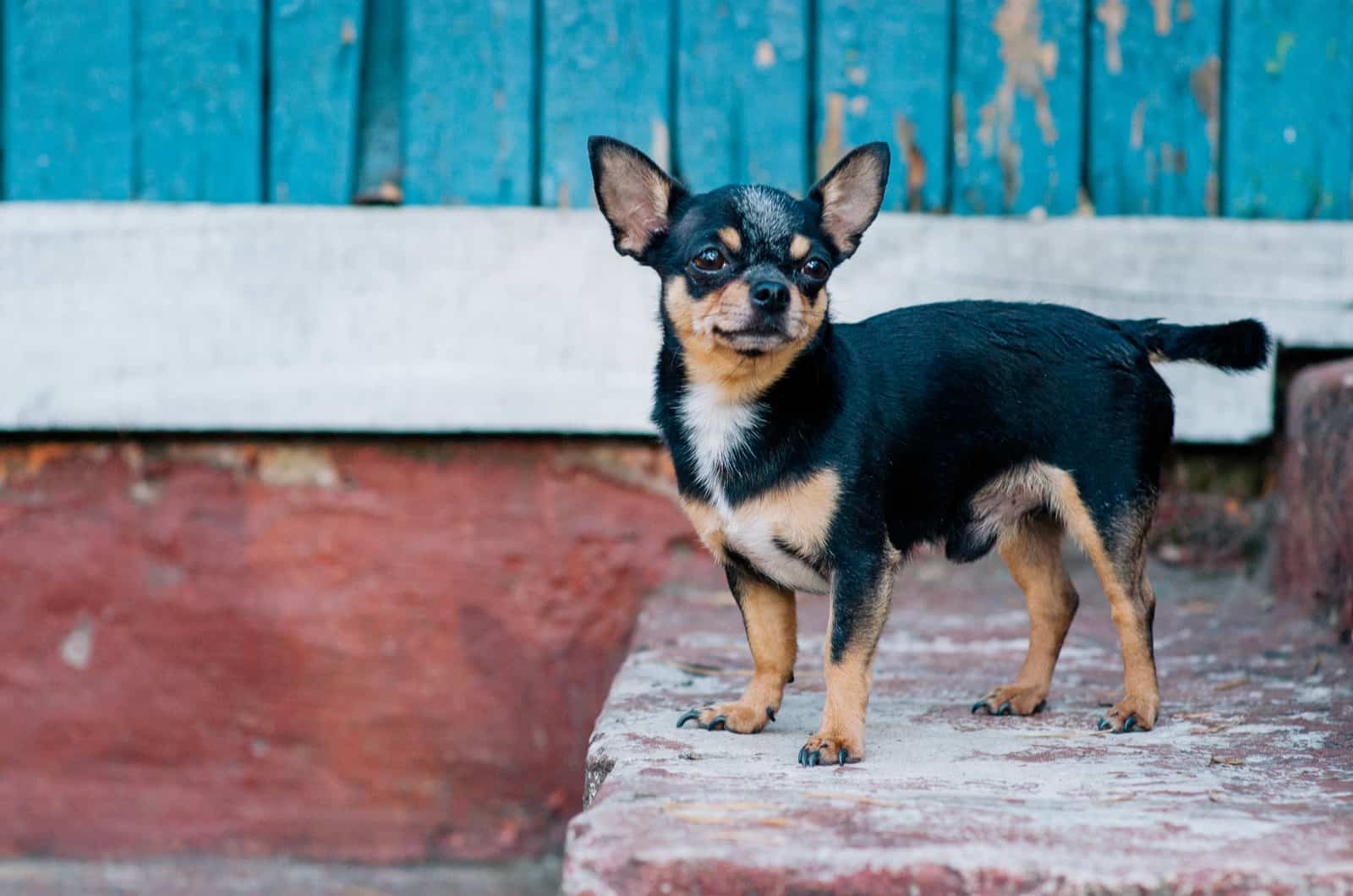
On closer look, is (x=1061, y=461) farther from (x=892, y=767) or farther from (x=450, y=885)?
(x=450, y=885)

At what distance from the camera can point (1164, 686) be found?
3.07 meters

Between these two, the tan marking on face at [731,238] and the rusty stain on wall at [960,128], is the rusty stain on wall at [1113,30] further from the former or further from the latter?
the tan marking on face at [731,238]

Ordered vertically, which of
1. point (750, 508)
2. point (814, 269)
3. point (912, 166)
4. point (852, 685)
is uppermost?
point (912, 166)

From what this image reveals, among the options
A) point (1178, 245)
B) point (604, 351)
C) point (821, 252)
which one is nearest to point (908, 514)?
point (821, 252)

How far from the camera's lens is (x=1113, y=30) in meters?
4.07

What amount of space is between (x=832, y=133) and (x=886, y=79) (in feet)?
0.71

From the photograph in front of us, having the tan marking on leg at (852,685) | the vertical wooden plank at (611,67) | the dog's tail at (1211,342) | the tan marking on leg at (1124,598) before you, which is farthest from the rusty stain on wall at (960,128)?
the tan marking on leg at (852,685)

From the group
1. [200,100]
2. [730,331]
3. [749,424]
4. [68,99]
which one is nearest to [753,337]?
[730,331]

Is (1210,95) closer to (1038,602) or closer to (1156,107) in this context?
(1156,107)

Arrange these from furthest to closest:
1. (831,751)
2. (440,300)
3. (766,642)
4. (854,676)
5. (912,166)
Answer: (912,166) < (440,300) < (766,642) < (854,676) < (831,751)

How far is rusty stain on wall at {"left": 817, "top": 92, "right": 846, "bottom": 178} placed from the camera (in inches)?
161

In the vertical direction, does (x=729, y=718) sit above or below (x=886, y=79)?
below

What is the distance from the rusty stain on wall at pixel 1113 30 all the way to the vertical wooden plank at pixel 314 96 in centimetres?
216

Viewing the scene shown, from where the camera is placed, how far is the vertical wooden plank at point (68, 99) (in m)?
4.02
